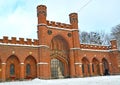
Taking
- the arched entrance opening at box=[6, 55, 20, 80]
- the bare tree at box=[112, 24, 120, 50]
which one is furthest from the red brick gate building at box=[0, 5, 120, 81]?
the bare tree at box=[112, 24, 120, 50]

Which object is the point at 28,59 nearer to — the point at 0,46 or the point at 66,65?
the point at 0,46

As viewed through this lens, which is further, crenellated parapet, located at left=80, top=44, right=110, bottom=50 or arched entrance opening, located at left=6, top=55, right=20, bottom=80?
crenellated parapet, located at left=80, top=44, right=110, bottom=50

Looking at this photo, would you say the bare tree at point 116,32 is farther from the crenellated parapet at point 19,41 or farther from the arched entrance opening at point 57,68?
the crenellated parapet at point 19,41

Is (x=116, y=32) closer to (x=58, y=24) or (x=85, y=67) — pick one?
(x=85, y=67)

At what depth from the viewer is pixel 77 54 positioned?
31.4m

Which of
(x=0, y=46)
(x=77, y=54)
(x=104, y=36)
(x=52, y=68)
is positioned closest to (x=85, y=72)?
(x=77, y=54)

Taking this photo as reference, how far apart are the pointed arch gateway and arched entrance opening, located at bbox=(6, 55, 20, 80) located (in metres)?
5.25

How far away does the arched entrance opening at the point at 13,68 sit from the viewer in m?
26.2

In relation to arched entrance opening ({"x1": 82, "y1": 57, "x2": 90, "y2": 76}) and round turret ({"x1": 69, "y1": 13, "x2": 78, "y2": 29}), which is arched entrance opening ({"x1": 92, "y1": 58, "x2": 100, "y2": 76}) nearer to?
arched entrance opening ({"x1": 82, "y1": 57, "x2": 90, "y2": 76})

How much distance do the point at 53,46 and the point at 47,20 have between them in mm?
3808

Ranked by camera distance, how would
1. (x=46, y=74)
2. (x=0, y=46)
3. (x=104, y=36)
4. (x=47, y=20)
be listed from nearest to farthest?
(x=0, y=46), (x=46, y=74), (x=47, y=20), (x=104, y=36)

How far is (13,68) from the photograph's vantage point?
26.7 metres

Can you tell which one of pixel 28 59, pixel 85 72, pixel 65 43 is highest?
pixel 65 43

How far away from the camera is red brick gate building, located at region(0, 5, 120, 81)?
26594 millimetres
